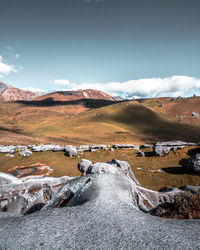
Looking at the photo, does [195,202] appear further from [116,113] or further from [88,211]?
[116,113]

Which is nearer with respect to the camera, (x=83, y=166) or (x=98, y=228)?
(x=98, y=228)

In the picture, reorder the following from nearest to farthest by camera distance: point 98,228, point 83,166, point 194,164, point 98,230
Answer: point 98,230 → point 98,228 → point 194,164 → point 83,166

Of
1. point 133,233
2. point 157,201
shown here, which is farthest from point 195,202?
point 157,201

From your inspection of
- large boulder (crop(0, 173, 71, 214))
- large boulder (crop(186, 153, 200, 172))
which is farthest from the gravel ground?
large boulder (crop(186, 153, 200, 172))

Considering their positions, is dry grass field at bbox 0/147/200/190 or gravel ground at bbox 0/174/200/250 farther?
dry grass field at bbox 0/147/200/190

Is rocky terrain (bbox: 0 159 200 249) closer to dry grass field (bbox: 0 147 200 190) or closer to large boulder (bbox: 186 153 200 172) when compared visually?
dry grass field (bbox: 0 147 200 190)

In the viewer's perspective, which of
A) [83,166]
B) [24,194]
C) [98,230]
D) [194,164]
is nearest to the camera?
[98,230]

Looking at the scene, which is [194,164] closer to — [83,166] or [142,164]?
[142,164]

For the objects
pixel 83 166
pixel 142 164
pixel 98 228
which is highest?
pixel 98 228

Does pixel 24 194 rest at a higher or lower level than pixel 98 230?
lower

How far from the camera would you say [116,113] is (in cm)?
18212

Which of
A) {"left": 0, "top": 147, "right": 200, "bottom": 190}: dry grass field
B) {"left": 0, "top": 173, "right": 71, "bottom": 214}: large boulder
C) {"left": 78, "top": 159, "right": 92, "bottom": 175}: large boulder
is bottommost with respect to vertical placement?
{"left": 0, "top": 147, "right": 200, "bottom": 190}: dry grass field

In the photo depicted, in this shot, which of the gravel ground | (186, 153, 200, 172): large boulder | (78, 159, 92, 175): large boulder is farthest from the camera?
(78, 159, 92, 175): large boulder

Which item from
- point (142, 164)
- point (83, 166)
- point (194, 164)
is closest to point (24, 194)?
point (83, 166)
